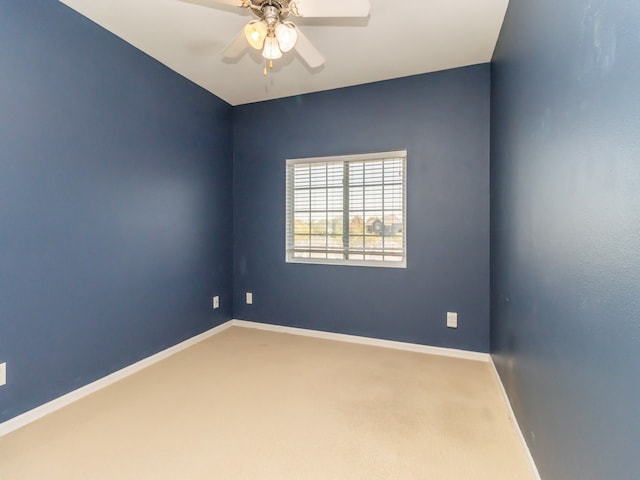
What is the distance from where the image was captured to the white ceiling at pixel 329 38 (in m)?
2.12

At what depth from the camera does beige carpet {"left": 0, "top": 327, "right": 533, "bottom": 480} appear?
1.54m

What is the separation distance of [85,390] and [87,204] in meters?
1.31

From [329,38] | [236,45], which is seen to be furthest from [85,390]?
[329,38]

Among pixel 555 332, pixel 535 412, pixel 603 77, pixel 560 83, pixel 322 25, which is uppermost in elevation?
pixel 322 25

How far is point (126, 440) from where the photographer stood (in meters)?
1.74

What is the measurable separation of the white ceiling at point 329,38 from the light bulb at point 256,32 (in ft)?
0.81

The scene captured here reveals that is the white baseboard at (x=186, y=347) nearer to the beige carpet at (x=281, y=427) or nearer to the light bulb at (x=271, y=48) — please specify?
Result: the beige carpet at (x=281, y=427)

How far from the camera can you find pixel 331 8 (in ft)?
5.25

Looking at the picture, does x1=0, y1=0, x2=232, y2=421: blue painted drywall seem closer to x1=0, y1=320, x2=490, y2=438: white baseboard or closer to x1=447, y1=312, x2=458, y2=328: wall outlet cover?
x1=0, y1=320, x2=490, y2=438: white baseboard

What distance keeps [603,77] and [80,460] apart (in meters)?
2.63

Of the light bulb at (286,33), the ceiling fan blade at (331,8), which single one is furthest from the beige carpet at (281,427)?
the ceiling fan blade at (331,8)

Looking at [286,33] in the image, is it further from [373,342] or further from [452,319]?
[373,342]

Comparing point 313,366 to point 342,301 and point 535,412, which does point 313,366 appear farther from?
point 535,412

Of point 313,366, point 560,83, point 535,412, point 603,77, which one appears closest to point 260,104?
point 313,366
